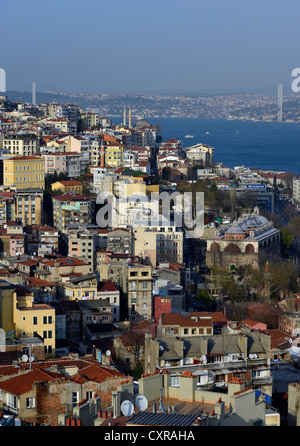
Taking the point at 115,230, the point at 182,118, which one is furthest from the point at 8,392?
the point at 182,118

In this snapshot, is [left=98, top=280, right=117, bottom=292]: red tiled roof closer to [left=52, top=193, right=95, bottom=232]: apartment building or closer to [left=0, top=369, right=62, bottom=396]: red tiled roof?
[left=52, top=193, right=95, bottom=232]: apartment building

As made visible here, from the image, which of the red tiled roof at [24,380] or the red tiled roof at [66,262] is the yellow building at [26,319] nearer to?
the red tiled roof at [24,380]

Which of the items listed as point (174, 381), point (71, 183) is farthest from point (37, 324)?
point (71, 183)

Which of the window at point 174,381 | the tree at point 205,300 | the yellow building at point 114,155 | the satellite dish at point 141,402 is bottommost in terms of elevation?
the tree at point 205,300

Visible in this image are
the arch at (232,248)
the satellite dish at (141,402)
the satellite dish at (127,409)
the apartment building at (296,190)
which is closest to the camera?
the satellite dish at (127,409)

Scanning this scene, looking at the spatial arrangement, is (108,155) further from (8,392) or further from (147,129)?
(8,392)

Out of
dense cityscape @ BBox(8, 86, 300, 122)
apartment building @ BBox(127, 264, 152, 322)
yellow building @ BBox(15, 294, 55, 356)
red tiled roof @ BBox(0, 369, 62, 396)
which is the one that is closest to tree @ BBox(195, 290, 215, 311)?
apartment building @ BBox(127, 264, 152, 322)

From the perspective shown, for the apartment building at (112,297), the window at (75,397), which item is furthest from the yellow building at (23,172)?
the window at (75,397)
